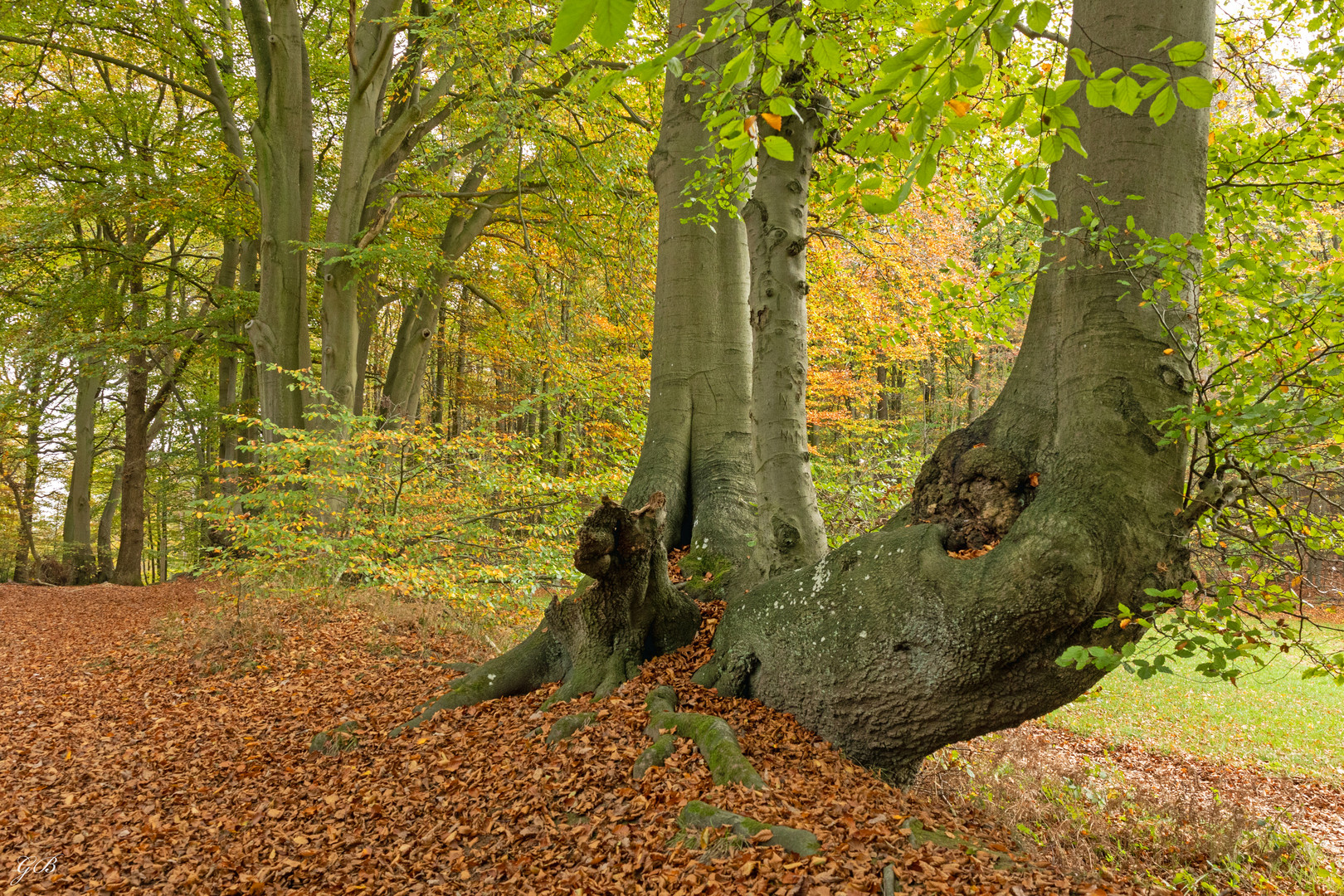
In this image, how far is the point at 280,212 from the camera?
10.6 metres

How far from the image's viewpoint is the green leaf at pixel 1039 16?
4.94 feet

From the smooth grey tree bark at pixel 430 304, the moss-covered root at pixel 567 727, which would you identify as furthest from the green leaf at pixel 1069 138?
the smooth grey tree bark at pixel 430 304

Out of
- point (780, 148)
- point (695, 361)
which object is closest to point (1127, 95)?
point (780, 148)

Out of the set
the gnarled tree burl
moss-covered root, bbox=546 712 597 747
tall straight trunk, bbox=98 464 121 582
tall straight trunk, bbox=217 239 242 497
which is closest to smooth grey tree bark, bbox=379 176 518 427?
tall straight trunk, bbox=217 239 242 497

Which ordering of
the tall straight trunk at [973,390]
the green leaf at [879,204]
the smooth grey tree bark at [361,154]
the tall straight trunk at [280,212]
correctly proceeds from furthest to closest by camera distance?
the tall straight trunk at [973,390]
the tall straight trunk at [280,212]
the smooth grey tree bark at [361,154]
the green leaf at [879,204]

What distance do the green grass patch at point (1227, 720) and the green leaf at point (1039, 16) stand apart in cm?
755

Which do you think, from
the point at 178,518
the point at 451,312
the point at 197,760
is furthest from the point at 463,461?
the point at 178,518

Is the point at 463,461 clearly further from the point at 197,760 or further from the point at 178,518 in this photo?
the point at 178,518

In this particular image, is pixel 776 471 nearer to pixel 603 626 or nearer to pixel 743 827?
pixel 603 626

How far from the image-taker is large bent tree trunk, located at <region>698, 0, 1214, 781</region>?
9.45 ft

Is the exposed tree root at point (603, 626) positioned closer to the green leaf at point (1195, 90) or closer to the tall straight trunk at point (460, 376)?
the green leaf at point (1195, 90)

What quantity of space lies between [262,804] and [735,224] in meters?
5.22

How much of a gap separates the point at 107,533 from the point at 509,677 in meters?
19.3

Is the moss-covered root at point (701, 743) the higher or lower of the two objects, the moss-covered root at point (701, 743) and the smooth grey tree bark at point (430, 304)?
the lower
